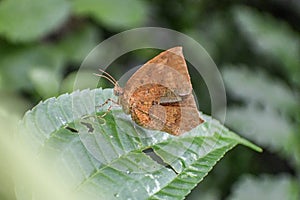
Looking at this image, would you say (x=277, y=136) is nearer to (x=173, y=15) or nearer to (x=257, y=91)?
(x=257, y=91)

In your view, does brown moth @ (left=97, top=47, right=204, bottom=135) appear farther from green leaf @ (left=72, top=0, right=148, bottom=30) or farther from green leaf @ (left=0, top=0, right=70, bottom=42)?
green leaf @ (left=72, top=0, right=148, bottom=30)

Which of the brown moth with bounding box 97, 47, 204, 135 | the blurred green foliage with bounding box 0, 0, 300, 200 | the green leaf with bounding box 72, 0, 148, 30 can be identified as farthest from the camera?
the green leaf with bounding box 72, 0, 148, 30

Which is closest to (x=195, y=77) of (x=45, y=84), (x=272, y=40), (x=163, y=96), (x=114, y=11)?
(x=272, y=40)

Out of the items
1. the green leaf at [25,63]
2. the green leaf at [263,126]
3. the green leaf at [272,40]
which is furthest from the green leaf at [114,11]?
the green leaf at [263,126]

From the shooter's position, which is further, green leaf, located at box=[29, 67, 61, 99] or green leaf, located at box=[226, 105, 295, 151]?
green leaf, located at box=[226, 105, 295, 151]

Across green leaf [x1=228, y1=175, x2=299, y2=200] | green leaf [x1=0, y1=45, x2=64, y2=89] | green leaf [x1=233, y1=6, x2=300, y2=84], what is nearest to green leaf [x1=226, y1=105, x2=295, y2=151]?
green leaf [x1=228, y1=175, x2=299, y2=200]

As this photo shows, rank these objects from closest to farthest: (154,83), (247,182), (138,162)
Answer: (138,162) < (154,83) < (247,182)

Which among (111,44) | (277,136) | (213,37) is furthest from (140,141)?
(213,37)
